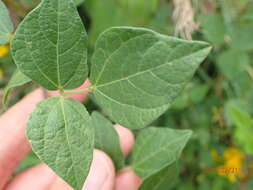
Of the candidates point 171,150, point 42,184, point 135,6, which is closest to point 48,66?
point 171,150

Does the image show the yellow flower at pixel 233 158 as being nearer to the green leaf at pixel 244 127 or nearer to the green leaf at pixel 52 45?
the green leaf at pixel 244 127

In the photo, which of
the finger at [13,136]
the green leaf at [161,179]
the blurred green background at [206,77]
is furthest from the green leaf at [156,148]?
the blurred green background at [206,77]

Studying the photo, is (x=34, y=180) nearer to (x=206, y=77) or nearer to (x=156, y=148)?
(x=156, y=148)

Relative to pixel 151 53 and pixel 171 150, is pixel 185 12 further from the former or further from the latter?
pixel 151 53

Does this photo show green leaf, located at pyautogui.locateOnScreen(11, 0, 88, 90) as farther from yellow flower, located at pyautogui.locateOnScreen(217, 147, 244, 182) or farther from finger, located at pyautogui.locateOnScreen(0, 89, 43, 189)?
yellow flower, located at pyautogui.locateOnScreen(217, 147, 244, 182)

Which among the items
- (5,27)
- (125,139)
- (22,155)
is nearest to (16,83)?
(5,27)

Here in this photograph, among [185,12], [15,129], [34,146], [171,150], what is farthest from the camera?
[185,12]
